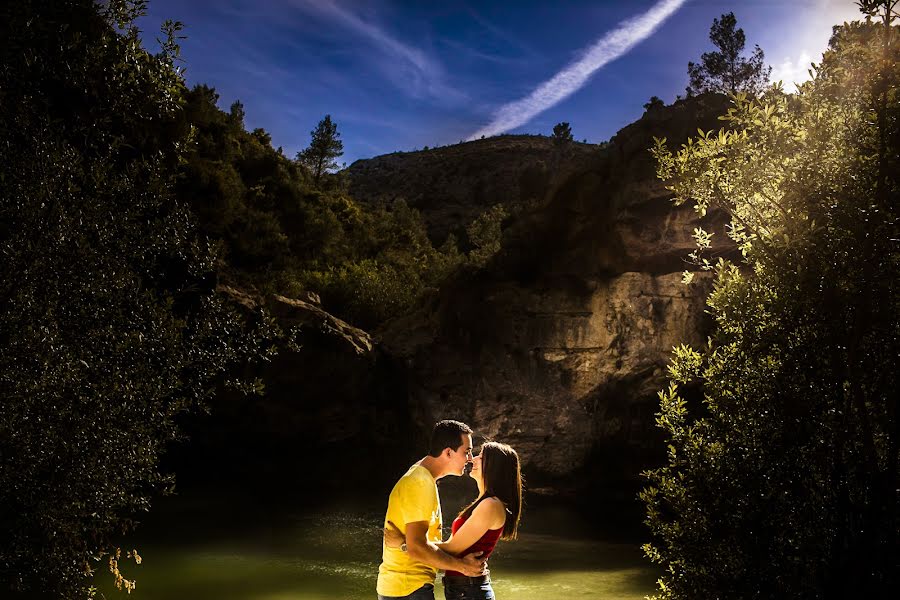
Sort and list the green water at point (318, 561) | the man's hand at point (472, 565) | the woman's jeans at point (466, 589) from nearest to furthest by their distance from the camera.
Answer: the man's hand at point (472, 565) → the woman's jeans at point (466, 589) → the green water at point (318, 561)

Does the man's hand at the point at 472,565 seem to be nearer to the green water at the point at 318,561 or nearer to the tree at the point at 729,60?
the green water at the point at 318,561

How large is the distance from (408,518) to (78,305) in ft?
15.5

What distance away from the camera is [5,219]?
6219 mm

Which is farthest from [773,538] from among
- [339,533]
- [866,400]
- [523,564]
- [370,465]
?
[370,465]

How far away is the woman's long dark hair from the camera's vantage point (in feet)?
13.7

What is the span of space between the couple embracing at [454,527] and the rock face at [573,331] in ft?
55.3

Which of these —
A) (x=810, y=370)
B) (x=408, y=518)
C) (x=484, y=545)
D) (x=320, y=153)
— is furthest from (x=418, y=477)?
(x=320, y=153)

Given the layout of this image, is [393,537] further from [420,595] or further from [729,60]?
[729,60]

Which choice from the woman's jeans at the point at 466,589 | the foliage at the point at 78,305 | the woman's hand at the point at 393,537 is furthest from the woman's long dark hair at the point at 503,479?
the foliage at the point at 78,305

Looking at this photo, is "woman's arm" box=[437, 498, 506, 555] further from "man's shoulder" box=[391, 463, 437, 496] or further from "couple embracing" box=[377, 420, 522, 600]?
"man's shoulder" box=[391, 463, 437, 496]

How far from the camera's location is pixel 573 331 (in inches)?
838

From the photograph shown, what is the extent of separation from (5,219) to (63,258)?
61 centimetres

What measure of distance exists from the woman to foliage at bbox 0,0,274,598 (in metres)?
4.07

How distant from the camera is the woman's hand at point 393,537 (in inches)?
161
